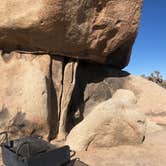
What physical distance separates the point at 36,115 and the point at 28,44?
1.51m

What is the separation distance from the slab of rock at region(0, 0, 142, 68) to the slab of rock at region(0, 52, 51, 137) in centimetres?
35

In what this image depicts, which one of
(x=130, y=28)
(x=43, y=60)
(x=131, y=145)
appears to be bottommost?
(x=131, y=145)

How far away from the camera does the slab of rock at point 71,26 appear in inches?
214

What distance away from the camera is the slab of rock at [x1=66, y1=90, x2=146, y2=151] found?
4941 mm

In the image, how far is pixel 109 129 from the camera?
16.6 feet

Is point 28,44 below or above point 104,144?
above

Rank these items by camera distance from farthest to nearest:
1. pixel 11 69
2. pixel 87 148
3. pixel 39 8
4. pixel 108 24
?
1. pixel 108 24
2. pixel 11 69
3. pixel 39 8
4. pixel 87 148

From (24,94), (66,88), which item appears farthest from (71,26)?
(24,94)

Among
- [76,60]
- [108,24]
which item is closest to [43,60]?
[76,60]

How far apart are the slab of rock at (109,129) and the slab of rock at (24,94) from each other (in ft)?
→ 2.45

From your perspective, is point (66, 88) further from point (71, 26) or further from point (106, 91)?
point (71, 26)

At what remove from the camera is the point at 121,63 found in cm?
776

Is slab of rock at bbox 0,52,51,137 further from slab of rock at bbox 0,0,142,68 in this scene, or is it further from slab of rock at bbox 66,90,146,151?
slab of rock at bbox 66,90,146,151

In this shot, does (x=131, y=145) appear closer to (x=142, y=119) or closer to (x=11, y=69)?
(x=142, y=119)
